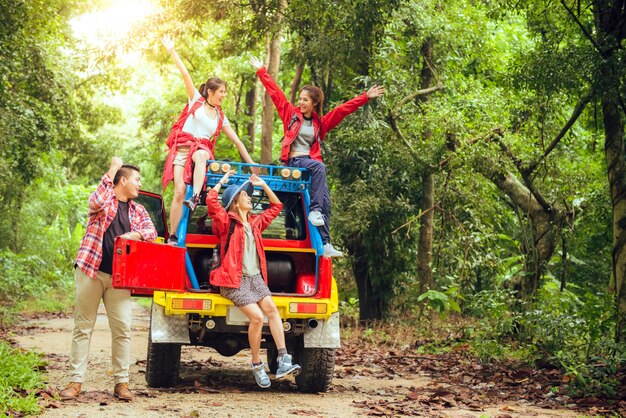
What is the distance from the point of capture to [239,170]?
9648mm

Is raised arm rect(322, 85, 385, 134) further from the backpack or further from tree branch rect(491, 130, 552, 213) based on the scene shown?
tree branch rect(491, 130, 552, 213)

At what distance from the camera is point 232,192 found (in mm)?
9242

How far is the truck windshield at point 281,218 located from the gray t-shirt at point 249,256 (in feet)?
3.11

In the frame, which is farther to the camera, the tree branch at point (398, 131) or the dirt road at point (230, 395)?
the tree branch at point (398, 131)

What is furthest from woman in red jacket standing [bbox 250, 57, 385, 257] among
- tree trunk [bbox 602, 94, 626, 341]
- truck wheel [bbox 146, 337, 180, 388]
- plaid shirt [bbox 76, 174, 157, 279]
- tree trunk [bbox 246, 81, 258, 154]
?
tree trunk [bbox 246, 81, 258, 154]

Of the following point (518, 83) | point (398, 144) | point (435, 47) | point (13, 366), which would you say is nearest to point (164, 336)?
point (13, 366)

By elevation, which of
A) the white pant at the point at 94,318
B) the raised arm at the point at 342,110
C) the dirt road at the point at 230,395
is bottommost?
the dirt road at the point at 230,395

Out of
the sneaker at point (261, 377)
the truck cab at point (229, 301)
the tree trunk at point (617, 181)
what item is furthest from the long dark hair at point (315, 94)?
the tree trunk at point (617, 181)

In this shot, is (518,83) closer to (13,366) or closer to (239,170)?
(239,170)

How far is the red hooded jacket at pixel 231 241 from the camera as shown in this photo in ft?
28.9

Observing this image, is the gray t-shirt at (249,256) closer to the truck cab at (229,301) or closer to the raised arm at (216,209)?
the raised arm at (216,209)

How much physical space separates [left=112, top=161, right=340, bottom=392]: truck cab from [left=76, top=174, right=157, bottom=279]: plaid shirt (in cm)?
33

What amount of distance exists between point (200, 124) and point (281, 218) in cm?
145

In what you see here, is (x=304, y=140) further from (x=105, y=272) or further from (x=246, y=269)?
(x=105, y=272)
